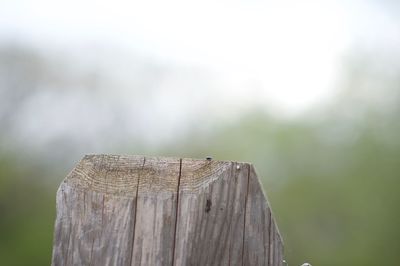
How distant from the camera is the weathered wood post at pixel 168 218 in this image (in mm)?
1190

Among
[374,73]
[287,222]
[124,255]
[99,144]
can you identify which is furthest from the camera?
[374,73]

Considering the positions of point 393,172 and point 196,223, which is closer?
point 196,223

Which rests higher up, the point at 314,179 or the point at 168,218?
the point at 314,179

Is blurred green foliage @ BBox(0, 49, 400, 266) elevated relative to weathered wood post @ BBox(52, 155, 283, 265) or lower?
elevated

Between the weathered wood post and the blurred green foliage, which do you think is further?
the blurred green foliage

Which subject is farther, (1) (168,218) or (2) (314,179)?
(2) (314,179)

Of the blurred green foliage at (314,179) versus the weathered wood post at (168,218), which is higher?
the blurred green foliage at (314,179)

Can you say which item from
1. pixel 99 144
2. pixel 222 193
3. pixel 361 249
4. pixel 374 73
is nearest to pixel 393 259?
pixel 361 249

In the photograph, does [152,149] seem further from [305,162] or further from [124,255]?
[124,255]

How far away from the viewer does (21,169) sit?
9703mm

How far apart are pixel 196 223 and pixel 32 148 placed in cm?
869

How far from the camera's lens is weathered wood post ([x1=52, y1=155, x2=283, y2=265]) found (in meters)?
1.19

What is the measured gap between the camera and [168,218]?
1.19 meters

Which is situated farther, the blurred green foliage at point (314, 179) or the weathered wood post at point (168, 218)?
the blurred green foliage at point (314, 179)
